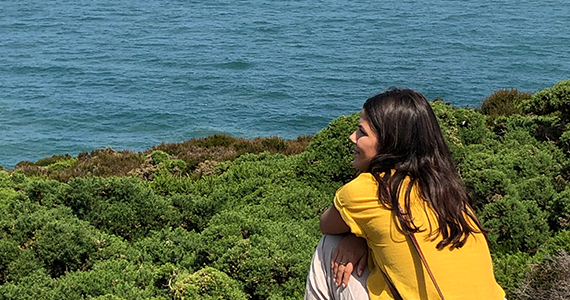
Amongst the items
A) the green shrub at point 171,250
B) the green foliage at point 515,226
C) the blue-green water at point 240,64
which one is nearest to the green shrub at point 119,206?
the green shrub at point 171,250

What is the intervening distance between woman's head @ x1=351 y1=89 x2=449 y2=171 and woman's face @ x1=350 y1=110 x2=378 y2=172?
0.03 metres

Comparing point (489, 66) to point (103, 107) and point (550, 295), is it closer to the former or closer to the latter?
point (103, 107)

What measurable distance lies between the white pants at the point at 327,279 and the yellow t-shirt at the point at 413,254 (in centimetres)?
16

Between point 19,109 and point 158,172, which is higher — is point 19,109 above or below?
below

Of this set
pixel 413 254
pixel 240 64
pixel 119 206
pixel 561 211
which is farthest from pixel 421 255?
pixel 240 64

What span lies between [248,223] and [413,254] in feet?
10.1

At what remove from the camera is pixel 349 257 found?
3.14 metres

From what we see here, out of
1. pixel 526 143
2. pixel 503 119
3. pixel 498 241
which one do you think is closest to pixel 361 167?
pixel 498 241

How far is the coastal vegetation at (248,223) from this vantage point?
5.12 metres

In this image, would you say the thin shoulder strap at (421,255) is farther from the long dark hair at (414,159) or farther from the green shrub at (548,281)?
the green shrub at (548,281)

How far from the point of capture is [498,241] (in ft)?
20.0

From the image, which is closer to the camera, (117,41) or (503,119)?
(503,119)

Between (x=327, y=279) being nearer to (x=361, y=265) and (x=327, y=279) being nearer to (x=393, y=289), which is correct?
(x=361, y=265)

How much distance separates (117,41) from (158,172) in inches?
1548
